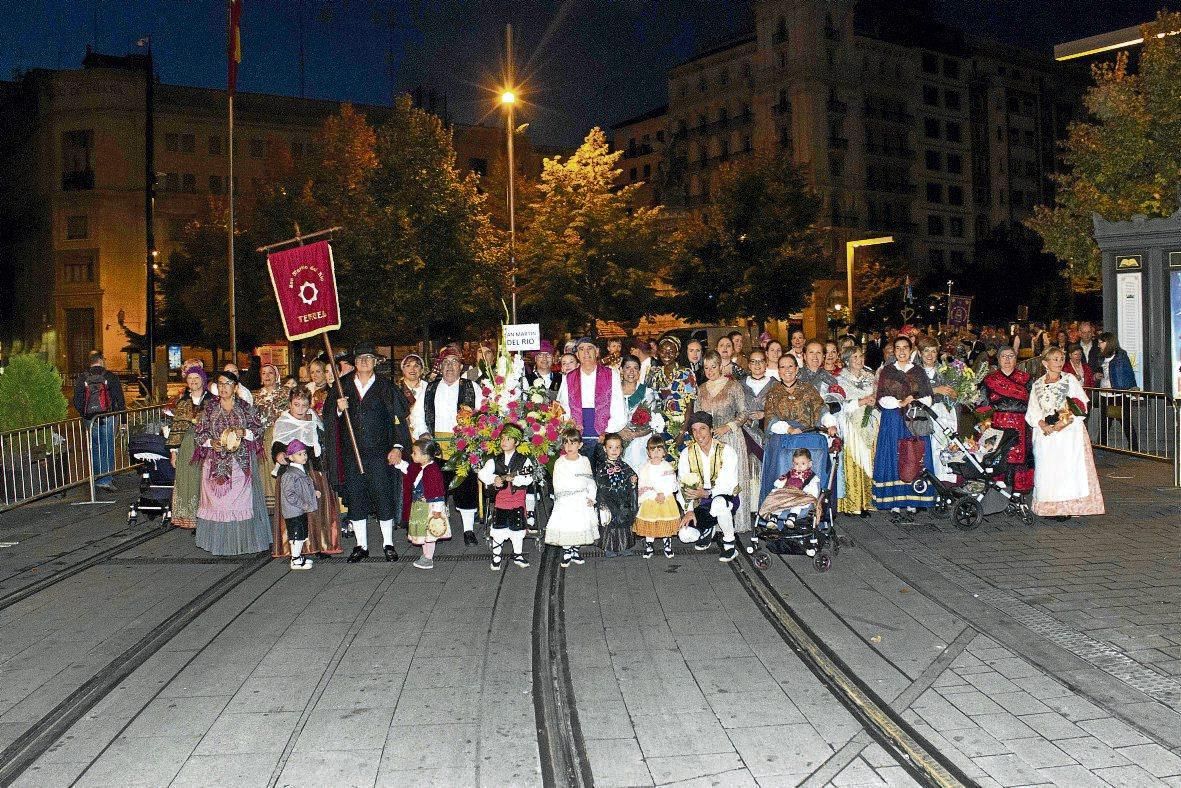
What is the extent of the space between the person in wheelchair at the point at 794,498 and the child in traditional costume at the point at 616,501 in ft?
4.30

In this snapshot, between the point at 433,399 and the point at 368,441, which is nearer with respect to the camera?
the point at 368,441

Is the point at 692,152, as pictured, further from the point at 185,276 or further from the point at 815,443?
the point at 815,443

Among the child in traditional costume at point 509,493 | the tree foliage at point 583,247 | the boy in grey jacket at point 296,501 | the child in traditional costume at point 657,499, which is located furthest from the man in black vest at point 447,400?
the tree foliage at point 583,247

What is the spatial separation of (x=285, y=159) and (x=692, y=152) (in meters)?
37.3

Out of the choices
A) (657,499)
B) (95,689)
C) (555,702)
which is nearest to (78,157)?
(657,499)

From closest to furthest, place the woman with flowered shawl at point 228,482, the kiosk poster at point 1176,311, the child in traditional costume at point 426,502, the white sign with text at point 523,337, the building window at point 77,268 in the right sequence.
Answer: the child in traditional costume at point 426,502 < the woman with flowered shawl at point 228,482 < the kiosk poster at point 1176,311 < the white sign with text at point 523,337 < the building window at point 77,268

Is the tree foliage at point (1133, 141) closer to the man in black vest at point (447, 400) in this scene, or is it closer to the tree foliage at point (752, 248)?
the man in black vest at point (447, 400)

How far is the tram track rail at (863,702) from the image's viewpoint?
222 inches

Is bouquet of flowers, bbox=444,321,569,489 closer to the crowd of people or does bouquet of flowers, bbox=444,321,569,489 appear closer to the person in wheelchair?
the crowd of people

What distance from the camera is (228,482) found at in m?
11.4

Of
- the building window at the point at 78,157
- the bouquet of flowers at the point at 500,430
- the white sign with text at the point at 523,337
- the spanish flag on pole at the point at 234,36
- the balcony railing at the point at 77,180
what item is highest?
the building window at the point at 78,157

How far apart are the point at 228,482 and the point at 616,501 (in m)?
3.80

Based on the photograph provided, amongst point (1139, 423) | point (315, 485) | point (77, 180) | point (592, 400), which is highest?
point (77, 180)

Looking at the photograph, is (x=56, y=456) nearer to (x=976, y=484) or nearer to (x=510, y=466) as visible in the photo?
(x=510, y=466)
